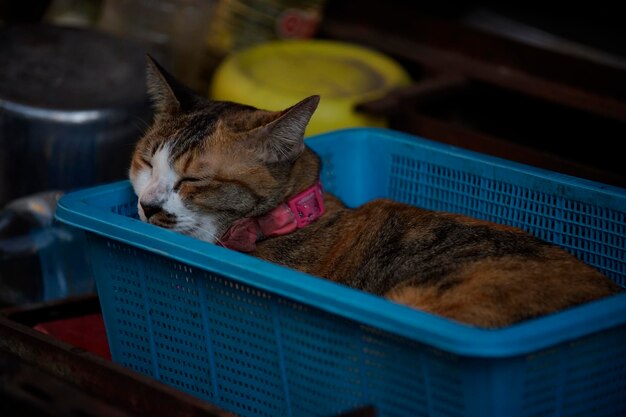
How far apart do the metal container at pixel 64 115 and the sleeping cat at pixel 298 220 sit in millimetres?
819

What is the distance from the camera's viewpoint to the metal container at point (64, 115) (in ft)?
9.76

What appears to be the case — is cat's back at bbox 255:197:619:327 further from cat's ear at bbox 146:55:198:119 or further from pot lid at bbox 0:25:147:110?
pot lid at bbox 0:25:147:110

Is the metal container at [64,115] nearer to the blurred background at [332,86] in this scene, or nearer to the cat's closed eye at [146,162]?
the blurred background at [332,86]

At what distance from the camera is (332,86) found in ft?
10.5

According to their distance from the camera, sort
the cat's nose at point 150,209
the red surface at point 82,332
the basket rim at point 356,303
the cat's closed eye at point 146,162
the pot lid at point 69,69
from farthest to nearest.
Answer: the pot lid at point 69,69
the red surface at point 82,332
the cat's closed eye at point 146,162
the cat's nose at point 150,209
the basket rim at point 356,303

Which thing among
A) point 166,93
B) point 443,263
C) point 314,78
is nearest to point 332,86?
point 314,78

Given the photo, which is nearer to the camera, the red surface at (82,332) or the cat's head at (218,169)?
the cat's head at (218,169)

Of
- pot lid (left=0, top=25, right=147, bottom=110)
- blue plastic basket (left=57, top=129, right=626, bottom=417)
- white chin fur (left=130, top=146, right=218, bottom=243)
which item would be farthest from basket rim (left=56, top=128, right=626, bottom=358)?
pot lid (left=0, top=25, right=147, bottom=110)

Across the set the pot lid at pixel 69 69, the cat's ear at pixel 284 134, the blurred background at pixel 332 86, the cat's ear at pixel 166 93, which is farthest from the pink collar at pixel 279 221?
the pot lid at pixel 69 69

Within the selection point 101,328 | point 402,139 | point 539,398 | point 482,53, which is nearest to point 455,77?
point 482,53

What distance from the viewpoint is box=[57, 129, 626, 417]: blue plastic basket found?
61.3 inches

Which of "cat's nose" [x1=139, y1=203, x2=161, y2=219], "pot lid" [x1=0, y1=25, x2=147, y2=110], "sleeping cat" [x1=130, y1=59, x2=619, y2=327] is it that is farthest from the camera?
"pot lid" [x1=0, y1=25, x2=147, y2=110]

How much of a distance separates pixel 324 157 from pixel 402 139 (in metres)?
0.22

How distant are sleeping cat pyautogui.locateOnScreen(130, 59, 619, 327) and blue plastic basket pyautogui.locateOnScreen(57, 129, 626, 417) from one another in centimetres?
15
